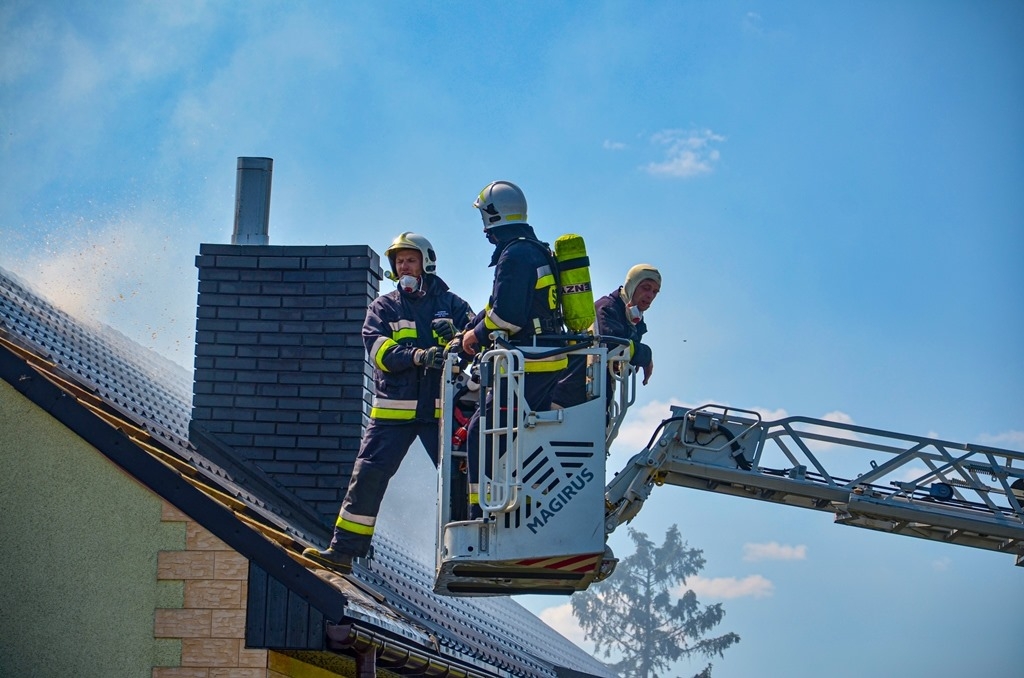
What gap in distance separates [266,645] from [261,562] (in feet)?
1.33

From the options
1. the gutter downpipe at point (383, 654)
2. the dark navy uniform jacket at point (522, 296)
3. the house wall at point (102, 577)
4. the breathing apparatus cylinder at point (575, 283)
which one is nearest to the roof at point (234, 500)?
the gutter downpipe at point (383, 654)

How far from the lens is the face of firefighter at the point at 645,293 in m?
10.3

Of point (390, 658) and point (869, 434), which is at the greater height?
point (869, 434)

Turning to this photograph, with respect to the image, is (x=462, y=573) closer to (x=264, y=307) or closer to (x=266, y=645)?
(x=266, y=645)

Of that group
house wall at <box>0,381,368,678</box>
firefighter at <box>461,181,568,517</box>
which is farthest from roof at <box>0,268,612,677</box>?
firefighter at <box>461,181,568,517</box>

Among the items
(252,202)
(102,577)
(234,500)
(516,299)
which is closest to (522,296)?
(516,299)

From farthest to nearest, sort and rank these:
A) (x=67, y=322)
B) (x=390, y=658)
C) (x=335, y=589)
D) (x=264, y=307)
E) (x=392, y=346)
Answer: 1. (x=67, y=322)
2. (x=264, y=307)
3. (x=392, y=346)
4. (x=390, y=658)
5. (x=335, y=589)

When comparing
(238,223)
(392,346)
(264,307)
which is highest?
(238,223)

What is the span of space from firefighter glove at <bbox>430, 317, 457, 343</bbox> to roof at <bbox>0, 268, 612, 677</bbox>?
1532mm

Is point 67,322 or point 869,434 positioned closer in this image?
point 869,434

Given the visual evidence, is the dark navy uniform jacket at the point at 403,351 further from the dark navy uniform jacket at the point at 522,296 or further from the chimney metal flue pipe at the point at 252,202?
the chimney metal flue pipe at the point at 252,202

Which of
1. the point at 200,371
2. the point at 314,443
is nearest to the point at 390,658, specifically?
the point at 314,443

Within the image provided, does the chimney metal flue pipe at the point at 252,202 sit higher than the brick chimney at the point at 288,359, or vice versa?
the chimney metal flue pipe at the point at 252,202

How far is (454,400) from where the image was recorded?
8758mm
